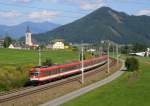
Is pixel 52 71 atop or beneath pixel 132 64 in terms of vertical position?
atop

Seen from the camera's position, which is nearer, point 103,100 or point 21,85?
point 103,100

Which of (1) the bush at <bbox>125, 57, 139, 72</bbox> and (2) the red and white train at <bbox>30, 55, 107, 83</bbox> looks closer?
(2) the red and white train at <bbox>30, 55, 107, 83</bbox>

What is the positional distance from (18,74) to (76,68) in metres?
25.0

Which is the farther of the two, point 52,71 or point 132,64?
point 132,64

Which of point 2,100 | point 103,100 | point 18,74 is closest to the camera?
point 2,100

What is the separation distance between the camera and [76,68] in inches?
3664

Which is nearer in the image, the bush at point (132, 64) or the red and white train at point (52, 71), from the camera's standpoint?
the red and white train at point (52, 71)

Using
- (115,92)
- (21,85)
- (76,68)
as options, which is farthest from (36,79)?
(76,68)

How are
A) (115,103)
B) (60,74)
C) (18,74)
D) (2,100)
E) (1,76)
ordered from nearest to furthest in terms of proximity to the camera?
(2,100) < (115,103) < (1,76) < (18,74) < (60,74)

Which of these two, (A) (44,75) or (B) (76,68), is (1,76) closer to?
(A) (44,75)

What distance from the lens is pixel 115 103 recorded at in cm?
4800

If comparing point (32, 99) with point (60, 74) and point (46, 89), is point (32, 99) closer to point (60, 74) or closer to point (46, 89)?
point (46, 89)

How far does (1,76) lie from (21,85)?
356 centimetres

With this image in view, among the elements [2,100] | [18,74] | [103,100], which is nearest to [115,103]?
[103,100]
